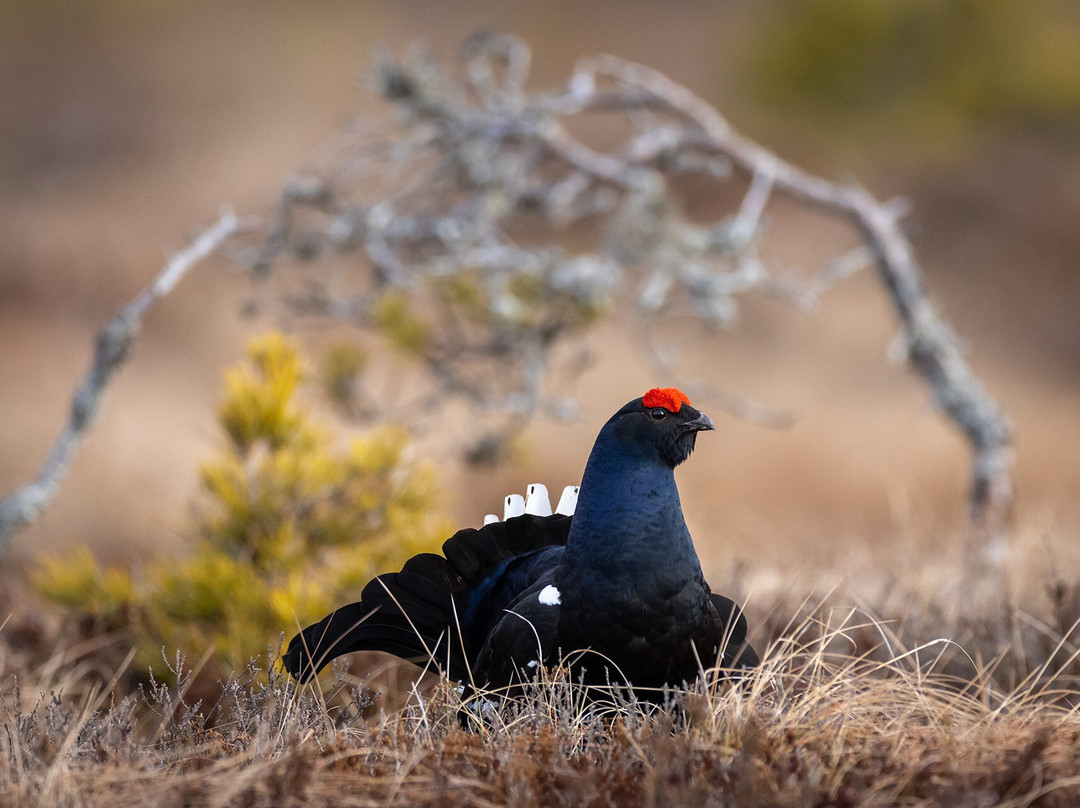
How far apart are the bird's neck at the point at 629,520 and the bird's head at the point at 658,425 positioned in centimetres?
3

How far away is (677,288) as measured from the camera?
39.0 ft

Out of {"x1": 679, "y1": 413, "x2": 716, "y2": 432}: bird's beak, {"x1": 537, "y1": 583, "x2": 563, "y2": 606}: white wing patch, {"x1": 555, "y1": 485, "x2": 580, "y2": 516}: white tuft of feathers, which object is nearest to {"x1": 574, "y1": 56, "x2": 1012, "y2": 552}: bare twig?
{"x1": 555, "y1": 485, "x2": 580, "y2": 516}: white tuft of feathers

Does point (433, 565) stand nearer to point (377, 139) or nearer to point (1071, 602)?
point (1071, 602)

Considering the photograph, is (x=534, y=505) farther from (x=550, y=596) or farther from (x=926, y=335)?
(x=926, y=335)

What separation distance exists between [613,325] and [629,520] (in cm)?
1231

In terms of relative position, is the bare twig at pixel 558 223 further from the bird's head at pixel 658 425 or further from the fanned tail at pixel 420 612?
the bird's head at pixel 658 425

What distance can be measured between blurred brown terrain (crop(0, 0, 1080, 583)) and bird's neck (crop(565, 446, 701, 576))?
835cm

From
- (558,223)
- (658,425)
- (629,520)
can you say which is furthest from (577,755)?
(558,223)

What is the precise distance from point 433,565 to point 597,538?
1.72 feet

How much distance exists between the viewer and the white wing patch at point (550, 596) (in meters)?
2.20

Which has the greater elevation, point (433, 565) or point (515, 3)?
point (515, 3)

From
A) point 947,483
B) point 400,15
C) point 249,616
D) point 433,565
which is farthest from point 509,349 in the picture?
point 400,15

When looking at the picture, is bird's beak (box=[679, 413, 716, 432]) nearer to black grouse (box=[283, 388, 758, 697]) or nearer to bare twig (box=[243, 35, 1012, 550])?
black grouse (box=[283, 388, 758, 697])

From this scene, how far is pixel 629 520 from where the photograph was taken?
2129 mm
